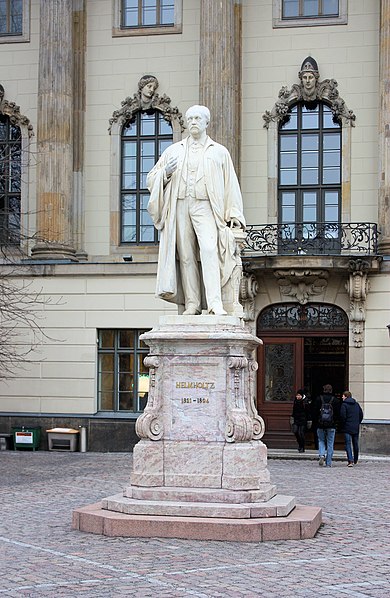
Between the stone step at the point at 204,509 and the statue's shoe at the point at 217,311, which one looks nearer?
the stone step at the point at 204,509

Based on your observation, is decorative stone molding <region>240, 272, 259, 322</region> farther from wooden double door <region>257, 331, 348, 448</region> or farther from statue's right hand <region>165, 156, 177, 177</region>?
statue's right hand <region>165, 156, 177, 177</region>

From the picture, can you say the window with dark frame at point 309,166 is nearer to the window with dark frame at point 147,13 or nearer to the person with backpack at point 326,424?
the window with dark frame at point 147,13

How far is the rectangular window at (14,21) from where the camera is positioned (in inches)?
1284

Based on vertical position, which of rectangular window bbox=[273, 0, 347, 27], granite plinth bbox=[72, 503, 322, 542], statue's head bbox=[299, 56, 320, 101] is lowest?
granite plinth bbox=[72, 503, 322, 542]

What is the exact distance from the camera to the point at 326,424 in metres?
25.5

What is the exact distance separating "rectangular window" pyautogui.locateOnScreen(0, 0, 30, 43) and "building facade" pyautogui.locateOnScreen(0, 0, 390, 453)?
14cm

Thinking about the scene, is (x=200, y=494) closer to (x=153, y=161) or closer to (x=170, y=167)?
(x=170, y=167)

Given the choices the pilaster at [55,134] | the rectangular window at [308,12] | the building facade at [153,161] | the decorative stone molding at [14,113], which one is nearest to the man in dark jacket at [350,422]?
the building facade at [153,161]

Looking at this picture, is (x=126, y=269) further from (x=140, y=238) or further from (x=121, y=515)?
(x=121, y=515)

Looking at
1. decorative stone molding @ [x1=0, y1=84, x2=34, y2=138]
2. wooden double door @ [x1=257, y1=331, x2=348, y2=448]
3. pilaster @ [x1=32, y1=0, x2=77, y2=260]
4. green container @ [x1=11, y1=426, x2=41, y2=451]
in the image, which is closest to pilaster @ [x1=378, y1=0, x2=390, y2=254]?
wooden double door @ [x1=257, y1=331, x2=348, y2=448]

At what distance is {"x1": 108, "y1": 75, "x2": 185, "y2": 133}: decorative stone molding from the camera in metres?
31.7

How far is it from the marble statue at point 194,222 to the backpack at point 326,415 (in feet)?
38.1

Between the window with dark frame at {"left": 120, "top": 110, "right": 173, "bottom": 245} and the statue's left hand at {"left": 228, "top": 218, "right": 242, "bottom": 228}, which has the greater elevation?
the window with dark frame at {"left": 120, "top": 110, "right": 173, "bottom": 245}

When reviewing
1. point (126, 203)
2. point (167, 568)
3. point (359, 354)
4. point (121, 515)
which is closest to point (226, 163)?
point (121, 515)
